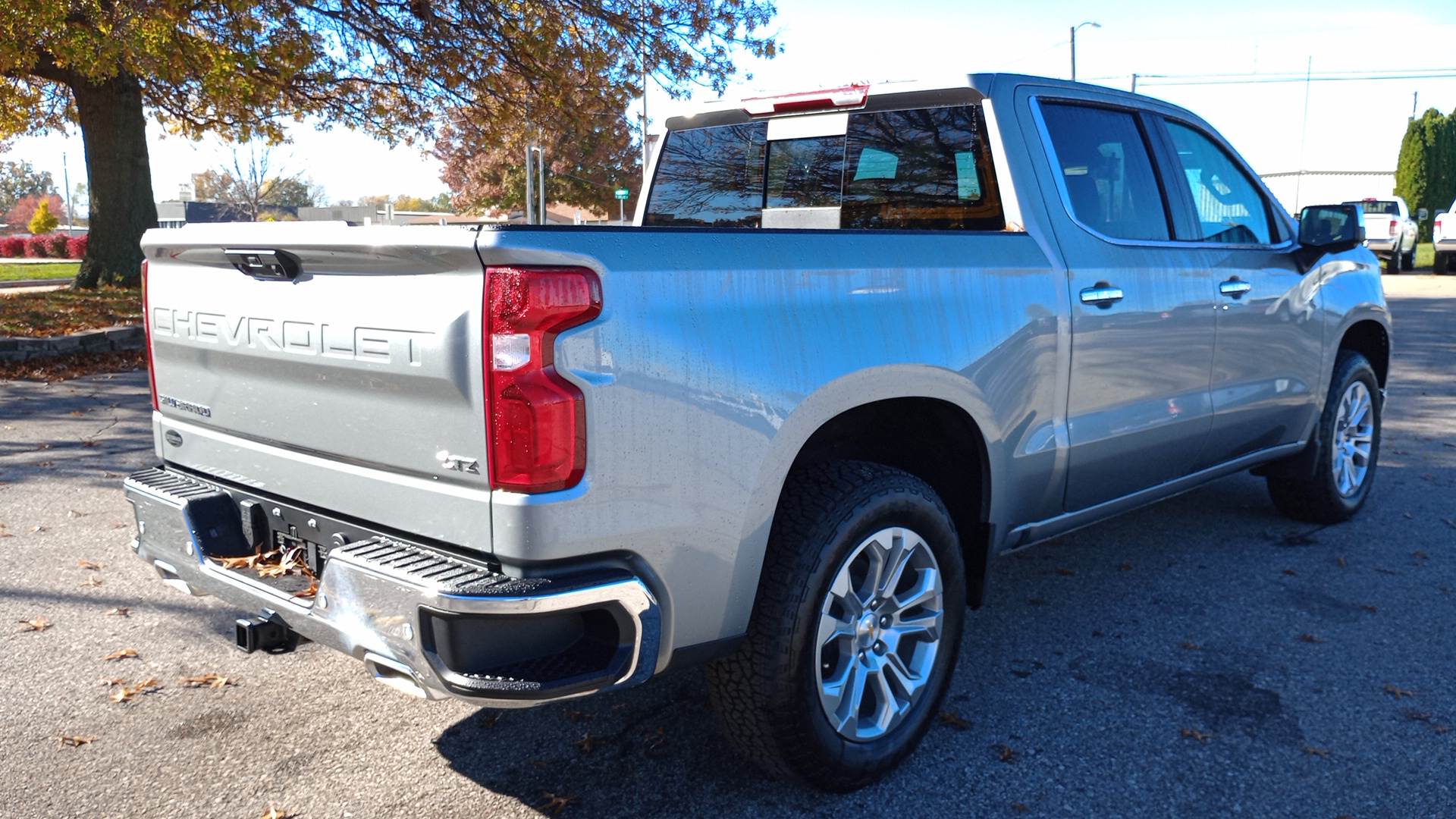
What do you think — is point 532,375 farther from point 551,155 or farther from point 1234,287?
point 551,155

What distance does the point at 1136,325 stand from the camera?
377 cm

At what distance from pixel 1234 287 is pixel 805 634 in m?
2.57

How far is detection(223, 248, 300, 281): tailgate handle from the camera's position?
261 cm

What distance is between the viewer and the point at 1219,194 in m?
4.48

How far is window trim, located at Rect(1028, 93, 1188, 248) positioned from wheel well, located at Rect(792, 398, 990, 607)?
2.82 ft

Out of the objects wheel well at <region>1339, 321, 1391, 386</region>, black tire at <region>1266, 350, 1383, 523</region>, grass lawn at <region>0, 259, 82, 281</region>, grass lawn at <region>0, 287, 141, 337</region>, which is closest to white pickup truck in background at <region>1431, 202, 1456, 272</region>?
wheel well at <region>1339, 321, 1391, 386</region>

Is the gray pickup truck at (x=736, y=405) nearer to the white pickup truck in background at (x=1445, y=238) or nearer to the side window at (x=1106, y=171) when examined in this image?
the side window at (x=1106, y=171)

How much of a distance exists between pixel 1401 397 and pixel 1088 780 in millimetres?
8203

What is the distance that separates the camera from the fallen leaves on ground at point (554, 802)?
2.83m

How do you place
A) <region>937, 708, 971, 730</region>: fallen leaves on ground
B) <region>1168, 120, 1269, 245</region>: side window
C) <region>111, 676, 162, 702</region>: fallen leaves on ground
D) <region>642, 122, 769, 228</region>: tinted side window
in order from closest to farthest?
<region>937, 708, 971, 730</region>: fallen leaves on ground
<region>111, 676, 162, 702</region>: fallen leaves on ground
<region>642, 122, 769, 228</region>: tinted side window
<region>1168, 120, 1269, 245</region>: side window

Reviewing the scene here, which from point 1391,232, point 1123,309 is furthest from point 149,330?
point 1391,232

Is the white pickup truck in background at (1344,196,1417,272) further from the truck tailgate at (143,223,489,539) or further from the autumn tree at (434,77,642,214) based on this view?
the truck tailgate at (143,223,489,539)

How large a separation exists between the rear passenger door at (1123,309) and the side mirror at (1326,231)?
33.8 inches

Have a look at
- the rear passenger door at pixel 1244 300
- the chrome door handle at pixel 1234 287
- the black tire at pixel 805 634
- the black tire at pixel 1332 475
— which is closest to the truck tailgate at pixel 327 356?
the black tire at pixel 805 634
